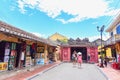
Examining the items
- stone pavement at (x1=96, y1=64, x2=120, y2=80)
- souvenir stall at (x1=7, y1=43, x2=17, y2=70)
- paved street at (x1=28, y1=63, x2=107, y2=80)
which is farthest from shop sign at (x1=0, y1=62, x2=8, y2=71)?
stone pavement at (x1=96, y1=64, x2=120, y2=80)

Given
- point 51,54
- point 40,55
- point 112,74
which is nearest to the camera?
point 112,74

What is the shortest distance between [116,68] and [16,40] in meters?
10.5

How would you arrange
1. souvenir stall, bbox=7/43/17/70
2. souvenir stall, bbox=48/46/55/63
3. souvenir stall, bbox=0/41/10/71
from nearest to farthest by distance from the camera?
souvenir stall, bbox=0/41/10/71 → souvenir stall, bbox=7/43/17/70 → souvenir stall, bbox=48/46/55/63

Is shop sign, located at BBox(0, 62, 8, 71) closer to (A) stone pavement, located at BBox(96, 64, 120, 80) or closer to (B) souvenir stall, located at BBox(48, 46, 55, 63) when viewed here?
(A) stone pavement, located at BBox(96, 64, 120, 80)

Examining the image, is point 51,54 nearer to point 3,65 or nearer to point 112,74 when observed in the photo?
point 112,74

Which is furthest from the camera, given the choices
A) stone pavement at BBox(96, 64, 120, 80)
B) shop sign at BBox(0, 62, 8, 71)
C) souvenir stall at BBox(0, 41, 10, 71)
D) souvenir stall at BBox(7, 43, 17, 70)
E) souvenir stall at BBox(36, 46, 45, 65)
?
souvenir stall at BBox(36, 46, 45, 65)

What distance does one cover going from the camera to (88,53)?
1239 inches

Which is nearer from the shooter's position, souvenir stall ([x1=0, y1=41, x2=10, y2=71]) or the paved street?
souvenir stall ([x1=0, y1=41, x2=10, y2=71])

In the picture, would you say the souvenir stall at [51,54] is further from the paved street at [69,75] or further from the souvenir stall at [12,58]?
the souvenir stall at [12,58]

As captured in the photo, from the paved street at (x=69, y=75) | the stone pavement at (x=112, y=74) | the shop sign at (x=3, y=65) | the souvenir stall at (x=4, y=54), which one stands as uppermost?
the souvenir stall at (x=4, y=54)

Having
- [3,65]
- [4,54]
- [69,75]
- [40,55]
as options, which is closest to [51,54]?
[40,55]

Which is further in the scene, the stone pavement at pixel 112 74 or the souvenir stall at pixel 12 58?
the souvenir stall at pixel 12 58

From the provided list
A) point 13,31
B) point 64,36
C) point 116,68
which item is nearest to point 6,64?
point 13,31

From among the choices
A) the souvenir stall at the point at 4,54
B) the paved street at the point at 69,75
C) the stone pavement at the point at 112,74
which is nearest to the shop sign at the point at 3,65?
the souvenir stall at the point at 4,54
